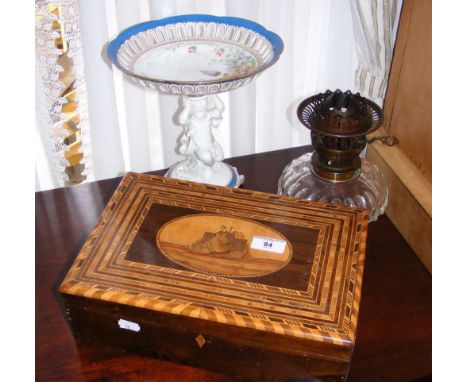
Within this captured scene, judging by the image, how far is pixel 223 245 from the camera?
2.85 feet

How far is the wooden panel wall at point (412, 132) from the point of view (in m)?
1.01

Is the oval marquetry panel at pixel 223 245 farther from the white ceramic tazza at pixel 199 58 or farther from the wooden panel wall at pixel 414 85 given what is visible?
the wooden panel wall at pixel 414 85

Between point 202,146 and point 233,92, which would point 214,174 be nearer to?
point 202,146

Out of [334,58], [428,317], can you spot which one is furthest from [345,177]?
[334,58]

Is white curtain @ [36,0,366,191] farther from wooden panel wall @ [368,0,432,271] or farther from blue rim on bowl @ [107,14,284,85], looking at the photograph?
wooden panel wall @ [368,0,432,271]

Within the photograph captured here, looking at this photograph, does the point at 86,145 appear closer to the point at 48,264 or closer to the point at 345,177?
the point at 48,264

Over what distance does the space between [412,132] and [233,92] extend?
44cm

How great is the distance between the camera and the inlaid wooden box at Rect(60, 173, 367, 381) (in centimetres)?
76

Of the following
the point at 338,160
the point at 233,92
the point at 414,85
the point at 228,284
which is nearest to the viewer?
the point at 228,284

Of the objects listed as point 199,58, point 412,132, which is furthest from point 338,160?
point 199,58

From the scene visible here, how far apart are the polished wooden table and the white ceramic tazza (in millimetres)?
248

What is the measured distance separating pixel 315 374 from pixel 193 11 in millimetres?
797

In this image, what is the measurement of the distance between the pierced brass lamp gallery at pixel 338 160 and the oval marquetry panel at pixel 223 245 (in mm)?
156

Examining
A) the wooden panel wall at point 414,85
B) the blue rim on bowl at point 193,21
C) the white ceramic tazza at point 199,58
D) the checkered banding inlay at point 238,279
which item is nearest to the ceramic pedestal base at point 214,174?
the white ceramic tazza at point 199,58
